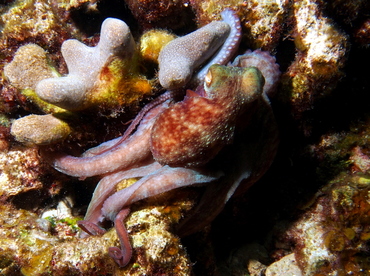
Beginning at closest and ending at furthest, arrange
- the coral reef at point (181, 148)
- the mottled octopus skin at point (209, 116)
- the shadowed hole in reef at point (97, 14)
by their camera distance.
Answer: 1. the mottled octopus skin at point (209, 116)
2. the coral reef at point (181, 148)
3. the shadowed hole in reef at point (97, 14)

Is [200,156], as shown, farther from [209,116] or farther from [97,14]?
[97,14]

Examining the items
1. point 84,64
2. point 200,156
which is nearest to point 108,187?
point 200,156

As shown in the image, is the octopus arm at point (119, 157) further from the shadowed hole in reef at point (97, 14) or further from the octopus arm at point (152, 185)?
the shadowed hole in reef at point (97, 14)

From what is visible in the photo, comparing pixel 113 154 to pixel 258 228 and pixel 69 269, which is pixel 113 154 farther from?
pixel 258 228

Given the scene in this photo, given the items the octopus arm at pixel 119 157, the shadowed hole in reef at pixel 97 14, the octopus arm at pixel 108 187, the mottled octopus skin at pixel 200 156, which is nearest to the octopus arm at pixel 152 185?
the mottled octopus skin at pixel 200 156

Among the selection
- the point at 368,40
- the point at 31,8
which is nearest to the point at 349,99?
the point at 368,40

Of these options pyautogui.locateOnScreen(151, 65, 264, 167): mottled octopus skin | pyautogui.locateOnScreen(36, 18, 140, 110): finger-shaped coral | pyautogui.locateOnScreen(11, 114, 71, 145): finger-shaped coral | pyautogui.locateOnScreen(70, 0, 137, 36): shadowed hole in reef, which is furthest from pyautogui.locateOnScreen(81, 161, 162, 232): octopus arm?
pyautogui.locateOnScreen(70, 0, 137, 36): shadowed hole in reef
